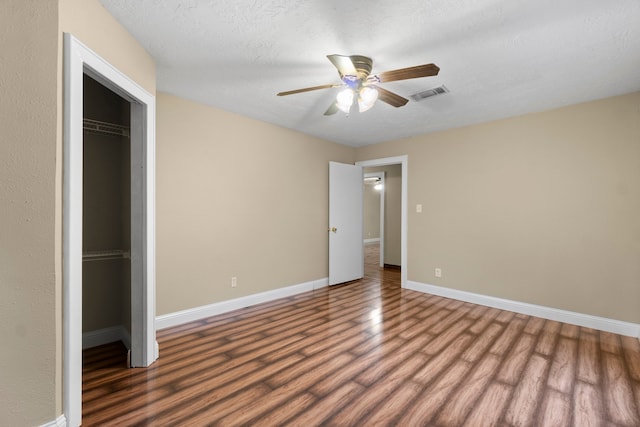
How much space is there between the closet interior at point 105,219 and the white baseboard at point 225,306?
1.31 feet

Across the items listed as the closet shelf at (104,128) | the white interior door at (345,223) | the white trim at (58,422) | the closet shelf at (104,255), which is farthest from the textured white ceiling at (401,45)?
the white trim at (58,422)

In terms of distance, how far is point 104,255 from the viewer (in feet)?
8.50

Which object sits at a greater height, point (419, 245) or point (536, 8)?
point (536, 8)

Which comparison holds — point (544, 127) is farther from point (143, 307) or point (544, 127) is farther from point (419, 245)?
point (143, 307)

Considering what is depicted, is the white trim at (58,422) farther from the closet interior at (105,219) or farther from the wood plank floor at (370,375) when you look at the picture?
the closet interior at (105,219)

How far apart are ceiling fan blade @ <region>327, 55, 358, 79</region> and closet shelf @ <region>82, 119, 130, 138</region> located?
82.0 inches

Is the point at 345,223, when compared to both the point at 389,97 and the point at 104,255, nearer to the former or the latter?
the point at 389,97

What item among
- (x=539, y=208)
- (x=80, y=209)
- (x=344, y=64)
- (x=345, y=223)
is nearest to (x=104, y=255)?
(x=80, y=209)

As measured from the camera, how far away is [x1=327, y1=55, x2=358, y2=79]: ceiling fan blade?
1837 millimetres

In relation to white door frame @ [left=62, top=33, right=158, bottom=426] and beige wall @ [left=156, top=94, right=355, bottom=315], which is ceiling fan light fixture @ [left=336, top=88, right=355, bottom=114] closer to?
white door frame @ [left=62, top=33, right=158, bottom=426]

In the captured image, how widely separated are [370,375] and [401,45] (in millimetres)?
2472

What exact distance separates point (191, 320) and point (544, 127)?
15.4 feet

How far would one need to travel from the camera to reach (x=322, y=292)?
4.39 metres

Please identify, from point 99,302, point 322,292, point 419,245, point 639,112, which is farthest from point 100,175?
point 639,112
